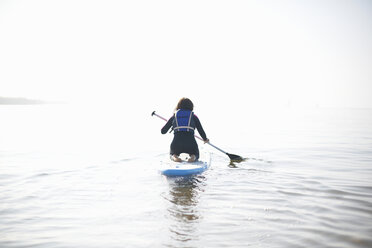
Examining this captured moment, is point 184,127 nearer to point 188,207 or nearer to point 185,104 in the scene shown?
point 185,104

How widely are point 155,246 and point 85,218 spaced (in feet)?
5.40

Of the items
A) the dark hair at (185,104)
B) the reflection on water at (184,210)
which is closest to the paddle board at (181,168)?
the reflection on water at (184,210)

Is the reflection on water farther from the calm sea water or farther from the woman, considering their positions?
the woman

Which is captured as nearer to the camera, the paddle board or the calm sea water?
the calm sea water

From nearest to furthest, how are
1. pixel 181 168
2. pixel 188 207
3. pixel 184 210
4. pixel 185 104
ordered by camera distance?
pixel 184 210, pixel 188 207, pixel 181 168, pixel 185 104

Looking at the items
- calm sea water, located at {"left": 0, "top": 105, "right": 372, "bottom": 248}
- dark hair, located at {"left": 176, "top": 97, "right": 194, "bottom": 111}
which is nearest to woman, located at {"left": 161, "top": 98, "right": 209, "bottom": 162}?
dark hair, located at {"left": 176, "top": 97, "right": 194, "bottom": 111}

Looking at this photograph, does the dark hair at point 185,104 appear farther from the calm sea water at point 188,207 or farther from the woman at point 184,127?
the calm sea water at point 188,207

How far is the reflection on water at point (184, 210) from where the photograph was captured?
148 inches

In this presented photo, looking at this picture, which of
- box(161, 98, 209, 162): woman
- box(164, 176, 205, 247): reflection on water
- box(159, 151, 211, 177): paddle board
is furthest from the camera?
box(161, 98, 209, 162): woman

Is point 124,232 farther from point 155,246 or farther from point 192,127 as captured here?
point 192,127

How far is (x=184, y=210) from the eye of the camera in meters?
4.80

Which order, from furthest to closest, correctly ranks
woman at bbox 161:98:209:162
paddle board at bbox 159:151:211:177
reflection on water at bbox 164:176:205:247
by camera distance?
1. woman at bbox 161:98:209:162
2. paddle board at bbox 159:151:211:177
3. reflection on water at bbox 164:176:205:247

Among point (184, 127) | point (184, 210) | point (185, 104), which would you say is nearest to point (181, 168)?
point (184, 127)

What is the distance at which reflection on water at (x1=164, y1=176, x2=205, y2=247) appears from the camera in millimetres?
3760
